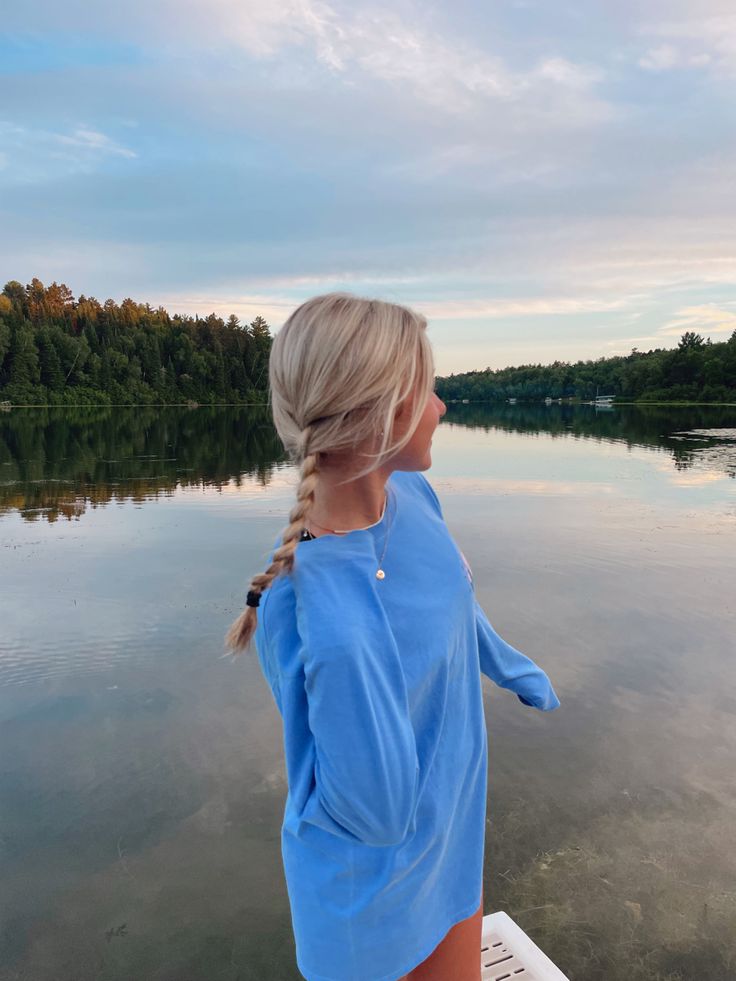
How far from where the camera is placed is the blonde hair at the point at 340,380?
3.69ft

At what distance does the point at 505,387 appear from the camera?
468 ft

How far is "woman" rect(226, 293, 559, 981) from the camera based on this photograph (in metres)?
1.07

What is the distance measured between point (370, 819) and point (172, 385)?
9980 centimetres

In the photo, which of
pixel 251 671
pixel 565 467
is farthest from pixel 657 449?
pixel 251 671

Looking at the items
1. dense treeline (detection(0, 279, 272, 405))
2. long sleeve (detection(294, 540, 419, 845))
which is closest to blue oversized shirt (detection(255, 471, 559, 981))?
long sleeve (detection(294, 540, 419, 845))

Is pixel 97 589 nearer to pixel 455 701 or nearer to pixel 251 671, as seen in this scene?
pixel 251 671

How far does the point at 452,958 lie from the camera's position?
1461 mm

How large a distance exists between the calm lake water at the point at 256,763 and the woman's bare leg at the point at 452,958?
5.22 feet

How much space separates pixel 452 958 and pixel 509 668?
2.09 ft

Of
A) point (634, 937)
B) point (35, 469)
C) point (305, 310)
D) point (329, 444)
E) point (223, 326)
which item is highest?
point (223, 326)

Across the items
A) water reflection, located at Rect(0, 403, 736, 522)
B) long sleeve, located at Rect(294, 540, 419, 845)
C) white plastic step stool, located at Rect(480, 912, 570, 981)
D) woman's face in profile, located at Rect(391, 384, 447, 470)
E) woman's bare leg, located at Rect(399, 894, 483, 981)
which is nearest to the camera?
long sleeve, located at Rect(294, 540, 419, 845)

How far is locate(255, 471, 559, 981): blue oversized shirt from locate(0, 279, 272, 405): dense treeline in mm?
78244

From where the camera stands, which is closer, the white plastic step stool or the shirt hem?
the shirt hem

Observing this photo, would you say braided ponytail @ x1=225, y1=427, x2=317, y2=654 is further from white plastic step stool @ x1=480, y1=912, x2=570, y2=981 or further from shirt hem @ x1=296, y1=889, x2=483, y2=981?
white plastic step stool @ x1=480, y1=912, x2=570, y2=981
